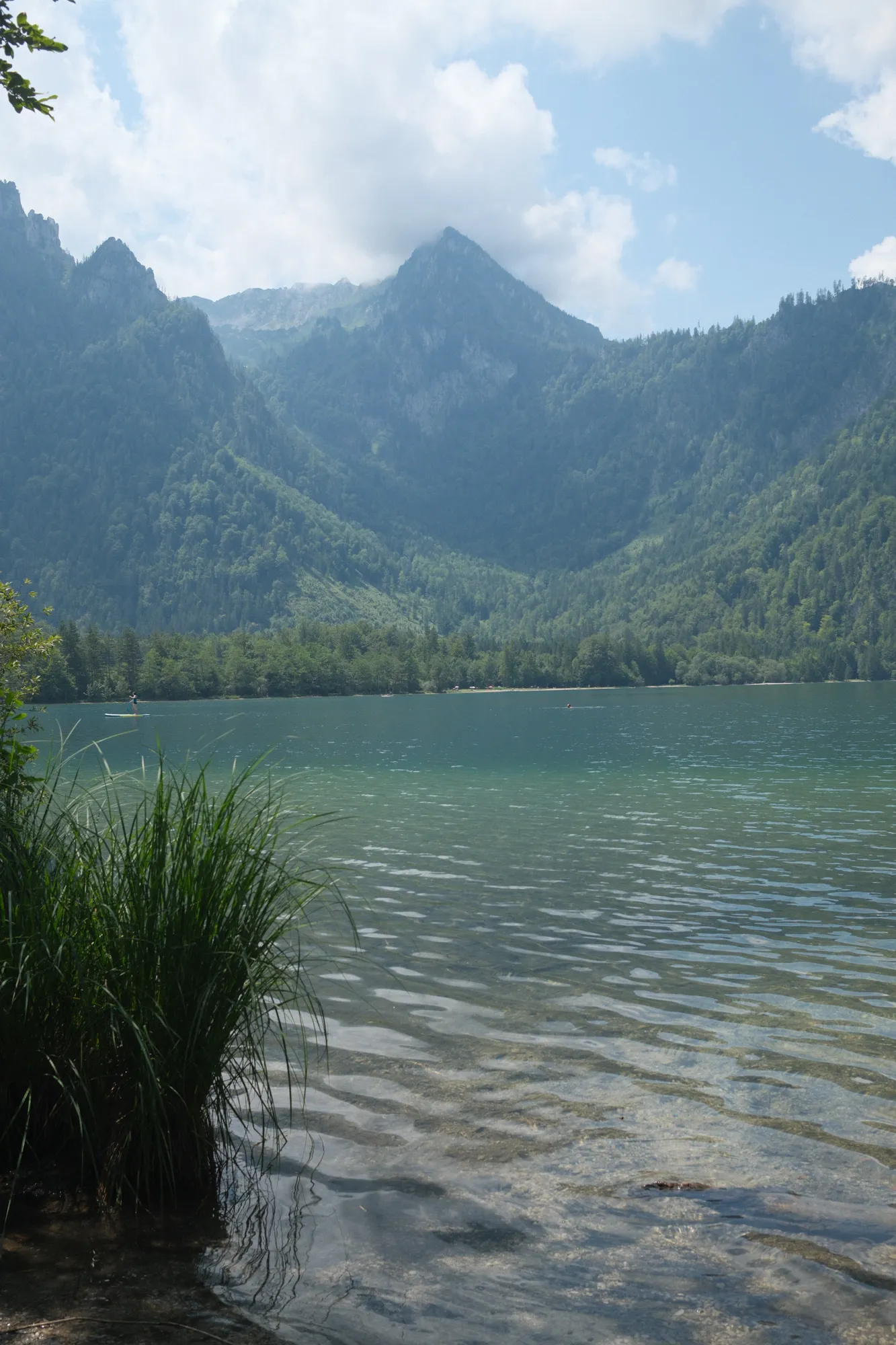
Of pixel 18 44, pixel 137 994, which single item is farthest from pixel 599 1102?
pixel 18 44

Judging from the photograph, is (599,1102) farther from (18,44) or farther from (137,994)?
(18,44)

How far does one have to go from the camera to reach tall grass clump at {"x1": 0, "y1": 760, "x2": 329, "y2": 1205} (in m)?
5.59

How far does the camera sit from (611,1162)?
709cm

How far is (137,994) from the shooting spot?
5.66m

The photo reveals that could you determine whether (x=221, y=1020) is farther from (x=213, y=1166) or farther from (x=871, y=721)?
(x=871, y=721)

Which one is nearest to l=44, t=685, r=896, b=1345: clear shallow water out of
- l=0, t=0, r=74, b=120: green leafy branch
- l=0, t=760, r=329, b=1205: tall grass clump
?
l=0, t=760, r=329, b=1205: tall grass clump

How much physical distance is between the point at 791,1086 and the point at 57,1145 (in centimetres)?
593

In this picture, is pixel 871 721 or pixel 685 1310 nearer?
pixel 685 1310

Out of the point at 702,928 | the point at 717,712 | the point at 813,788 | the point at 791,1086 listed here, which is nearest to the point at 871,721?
the point at 717,712

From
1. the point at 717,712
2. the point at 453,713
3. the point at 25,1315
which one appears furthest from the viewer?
the point at 453,713

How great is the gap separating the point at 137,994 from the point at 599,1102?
172 inches

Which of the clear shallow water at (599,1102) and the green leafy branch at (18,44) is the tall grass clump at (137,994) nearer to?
the clear shallow water at (599,1102)

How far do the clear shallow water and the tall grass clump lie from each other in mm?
797

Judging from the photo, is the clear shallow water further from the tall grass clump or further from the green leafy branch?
the green leafy branch
